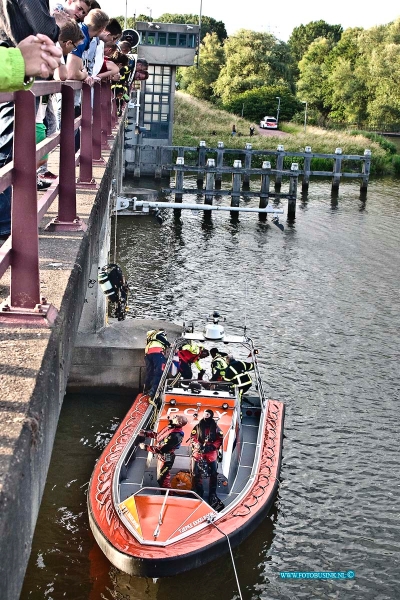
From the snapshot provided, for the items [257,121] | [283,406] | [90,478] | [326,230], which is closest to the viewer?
[90,478]

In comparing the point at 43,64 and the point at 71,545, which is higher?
the point at 43,64

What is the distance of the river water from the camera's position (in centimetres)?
1189

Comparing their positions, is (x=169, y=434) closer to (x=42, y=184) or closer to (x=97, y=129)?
(x=42, y=184)

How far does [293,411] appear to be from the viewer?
17.7 meters

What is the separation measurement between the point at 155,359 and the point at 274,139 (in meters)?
52.5

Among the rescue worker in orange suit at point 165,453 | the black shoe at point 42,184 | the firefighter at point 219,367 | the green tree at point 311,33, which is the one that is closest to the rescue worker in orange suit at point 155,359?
the firefighter at point 219,367

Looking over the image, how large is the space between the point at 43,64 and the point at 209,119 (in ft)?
234

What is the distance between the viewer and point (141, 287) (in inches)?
1072

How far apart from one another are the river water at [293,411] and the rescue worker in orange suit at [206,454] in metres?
1.06

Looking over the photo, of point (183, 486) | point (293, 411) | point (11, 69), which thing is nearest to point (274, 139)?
point (293, 411)

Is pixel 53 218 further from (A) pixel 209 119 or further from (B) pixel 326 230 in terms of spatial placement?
(A) pixel 209 119

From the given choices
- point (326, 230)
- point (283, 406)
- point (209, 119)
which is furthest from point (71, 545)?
point (209, 119)

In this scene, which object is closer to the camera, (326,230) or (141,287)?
(141,287)

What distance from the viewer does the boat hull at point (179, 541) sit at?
11.0m
